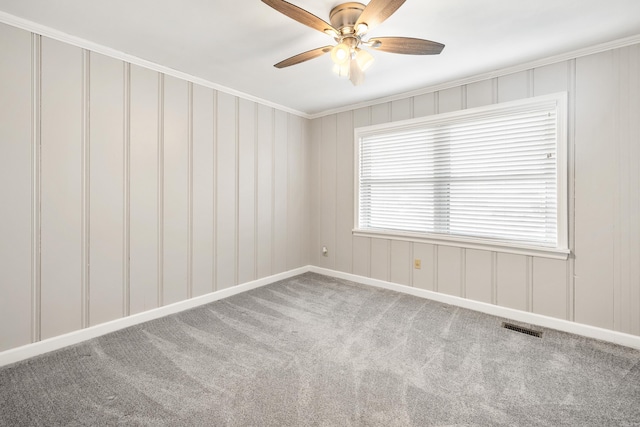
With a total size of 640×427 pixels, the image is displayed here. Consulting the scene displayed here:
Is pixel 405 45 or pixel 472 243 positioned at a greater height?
pixel 405 45

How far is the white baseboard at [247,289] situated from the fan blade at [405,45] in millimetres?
2490

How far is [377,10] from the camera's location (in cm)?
159

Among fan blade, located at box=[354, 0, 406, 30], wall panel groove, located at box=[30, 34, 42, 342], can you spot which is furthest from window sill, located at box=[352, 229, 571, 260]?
wall panel groove, located at box=[30, 34, 42, 342]

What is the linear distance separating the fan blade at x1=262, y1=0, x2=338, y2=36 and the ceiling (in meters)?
0.21

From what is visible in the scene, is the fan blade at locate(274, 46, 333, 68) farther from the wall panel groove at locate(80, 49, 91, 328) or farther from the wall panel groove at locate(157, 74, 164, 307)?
the wall panel groove at locate(80, 49, 91, 328)

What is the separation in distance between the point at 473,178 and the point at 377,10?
2.12 metres

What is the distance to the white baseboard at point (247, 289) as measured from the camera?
86.3 inches

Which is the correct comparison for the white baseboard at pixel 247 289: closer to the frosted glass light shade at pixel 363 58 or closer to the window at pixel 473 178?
the window at pixel 473 178

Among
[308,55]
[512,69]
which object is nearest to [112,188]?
[308,55]

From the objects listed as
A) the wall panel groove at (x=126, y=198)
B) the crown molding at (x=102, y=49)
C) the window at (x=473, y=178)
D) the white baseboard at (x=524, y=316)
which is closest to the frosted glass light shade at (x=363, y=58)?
the window at (x=473, y=178)

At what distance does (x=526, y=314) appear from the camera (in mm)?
2797

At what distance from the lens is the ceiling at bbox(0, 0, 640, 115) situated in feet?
6.28

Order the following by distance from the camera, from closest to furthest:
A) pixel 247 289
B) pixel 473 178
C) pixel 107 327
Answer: pixel 107 327
pixel 473 178
pixel 247 289

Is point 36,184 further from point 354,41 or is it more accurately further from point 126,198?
point 354,41
